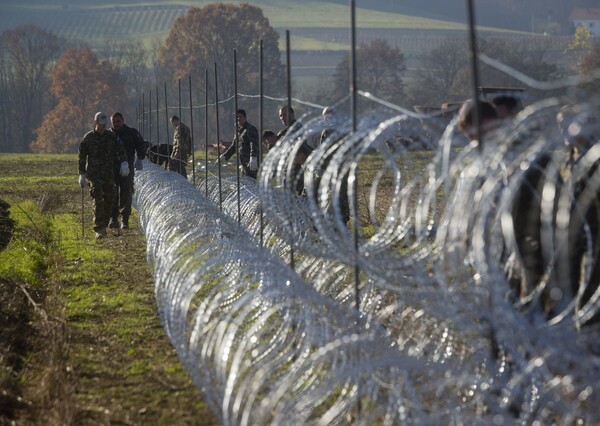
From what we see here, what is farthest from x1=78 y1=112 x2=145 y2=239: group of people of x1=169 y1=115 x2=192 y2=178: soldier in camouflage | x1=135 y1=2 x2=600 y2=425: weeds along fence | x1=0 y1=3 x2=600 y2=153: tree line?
x1=0 y1=3 x2=600 y2=153: tree line

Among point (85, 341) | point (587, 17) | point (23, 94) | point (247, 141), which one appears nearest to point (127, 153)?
point (247, 141)

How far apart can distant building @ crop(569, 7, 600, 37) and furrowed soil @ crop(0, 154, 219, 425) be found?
121 meters

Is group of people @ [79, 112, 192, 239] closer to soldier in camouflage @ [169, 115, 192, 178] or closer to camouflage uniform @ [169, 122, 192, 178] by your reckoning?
camouflage uniform @ [169, 122, 192, 178]

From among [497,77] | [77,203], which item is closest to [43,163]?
[77,203]

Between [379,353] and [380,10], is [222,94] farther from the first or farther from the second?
[380,10]

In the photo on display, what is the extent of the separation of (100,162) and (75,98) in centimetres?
5115

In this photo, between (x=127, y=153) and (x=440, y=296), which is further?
(x=127, y=153)

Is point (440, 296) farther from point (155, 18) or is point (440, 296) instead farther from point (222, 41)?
point (155, 18)

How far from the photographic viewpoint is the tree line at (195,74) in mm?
62375

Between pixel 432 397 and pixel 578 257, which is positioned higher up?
pixel 578 257

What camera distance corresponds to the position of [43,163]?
133ft

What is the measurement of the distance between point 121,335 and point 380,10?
409 feet

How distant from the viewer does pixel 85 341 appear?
856 centimetres

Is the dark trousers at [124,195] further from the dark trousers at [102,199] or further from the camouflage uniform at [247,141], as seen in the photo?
the camouflage uniform at [247,141]
